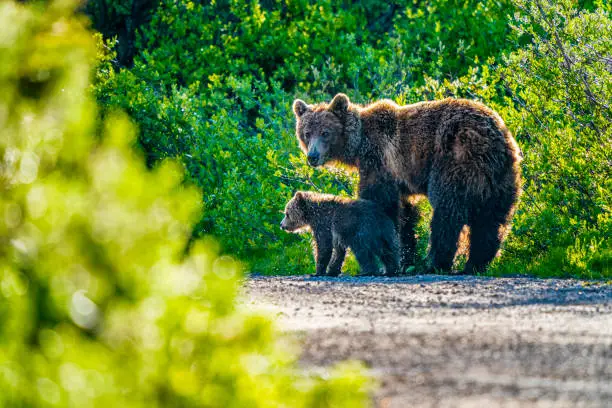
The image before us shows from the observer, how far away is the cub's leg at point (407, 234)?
11.2m

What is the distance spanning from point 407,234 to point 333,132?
1418mm

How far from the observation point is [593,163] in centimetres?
1104

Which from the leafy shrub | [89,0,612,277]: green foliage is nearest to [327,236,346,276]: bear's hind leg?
[89,0,612,277]: green foliage

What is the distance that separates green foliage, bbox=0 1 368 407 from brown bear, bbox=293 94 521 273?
667 centimetres

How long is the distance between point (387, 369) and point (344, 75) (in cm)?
1429

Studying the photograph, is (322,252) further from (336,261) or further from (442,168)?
(442,168)

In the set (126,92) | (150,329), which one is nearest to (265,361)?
(150,329)

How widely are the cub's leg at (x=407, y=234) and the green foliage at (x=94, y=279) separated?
25.5 ft

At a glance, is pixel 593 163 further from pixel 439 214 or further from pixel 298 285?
pixel 298 285

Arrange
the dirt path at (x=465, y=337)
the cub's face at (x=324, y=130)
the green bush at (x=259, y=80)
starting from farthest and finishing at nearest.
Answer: the green bush at (x=259, y=80) → the cub's face at (x=324, y=130) → the dirt path at (x=465, y=337)

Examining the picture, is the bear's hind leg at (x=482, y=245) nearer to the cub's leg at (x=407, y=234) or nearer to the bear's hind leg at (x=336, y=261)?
the cub's leg at (x=407, y=234)

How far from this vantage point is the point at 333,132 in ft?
37.9

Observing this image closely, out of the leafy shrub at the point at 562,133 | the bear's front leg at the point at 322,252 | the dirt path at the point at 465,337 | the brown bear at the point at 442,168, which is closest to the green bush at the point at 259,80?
the bear's front leg at the point at 322,252

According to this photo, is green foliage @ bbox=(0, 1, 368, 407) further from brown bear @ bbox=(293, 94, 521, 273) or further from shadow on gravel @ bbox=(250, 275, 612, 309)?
brown bear @ bbox=(293, 94, 521, 273)
